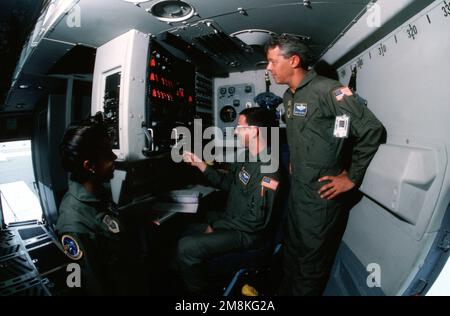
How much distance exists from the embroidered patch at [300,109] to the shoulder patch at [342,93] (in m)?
0.22

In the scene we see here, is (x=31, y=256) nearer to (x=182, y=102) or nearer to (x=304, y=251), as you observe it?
(x=182, y=102)

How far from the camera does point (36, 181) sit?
449 cm

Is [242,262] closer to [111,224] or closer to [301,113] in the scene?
[111,224]

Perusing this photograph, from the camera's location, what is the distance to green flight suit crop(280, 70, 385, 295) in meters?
1.50

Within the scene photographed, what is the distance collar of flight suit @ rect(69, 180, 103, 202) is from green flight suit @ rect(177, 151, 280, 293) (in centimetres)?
83

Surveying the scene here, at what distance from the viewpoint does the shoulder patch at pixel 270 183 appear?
183 centimetres

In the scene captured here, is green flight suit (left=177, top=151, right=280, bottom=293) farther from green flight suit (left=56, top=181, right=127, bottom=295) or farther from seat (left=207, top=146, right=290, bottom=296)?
green flight suit (left=56, top=181, right=127, bottom=295)

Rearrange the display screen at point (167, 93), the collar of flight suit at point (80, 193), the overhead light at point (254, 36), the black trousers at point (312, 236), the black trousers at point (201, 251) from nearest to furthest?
the collar of flight suit at point (80, 193) < the black trousers at point (312, 236) < the black trousers at point (201, 251) < the overhead light at point (254, 36) < the display screen at point (167, 93)

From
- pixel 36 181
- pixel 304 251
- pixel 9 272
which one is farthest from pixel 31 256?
pixel 304 251

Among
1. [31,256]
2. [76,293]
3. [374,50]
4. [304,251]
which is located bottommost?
[31,256]

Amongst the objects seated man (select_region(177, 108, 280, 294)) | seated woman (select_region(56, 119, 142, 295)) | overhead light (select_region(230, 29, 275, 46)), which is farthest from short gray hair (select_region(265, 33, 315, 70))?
seated woman (select_region(56, 119, 142, 295))

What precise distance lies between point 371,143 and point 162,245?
2.07m

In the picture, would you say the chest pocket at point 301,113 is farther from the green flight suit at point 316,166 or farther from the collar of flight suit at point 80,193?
the collar of flight suit at point 80,193

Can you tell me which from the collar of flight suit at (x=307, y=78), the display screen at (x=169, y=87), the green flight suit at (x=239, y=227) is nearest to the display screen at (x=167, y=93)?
the display screen at (x=169, y=87)
